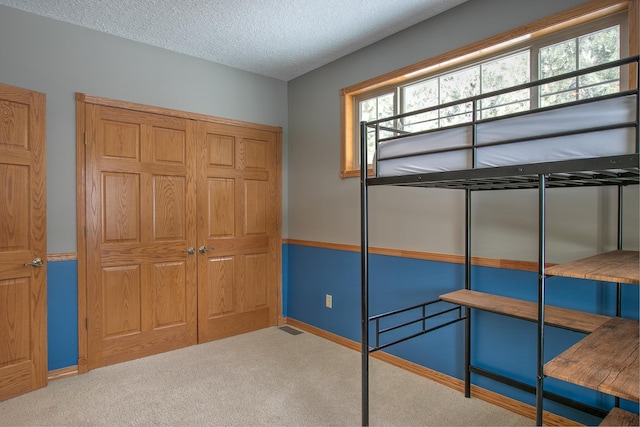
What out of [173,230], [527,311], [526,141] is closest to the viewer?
[526,141]

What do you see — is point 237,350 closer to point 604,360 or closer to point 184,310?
point 184,310

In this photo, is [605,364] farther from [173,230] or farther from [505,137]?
[173,230]

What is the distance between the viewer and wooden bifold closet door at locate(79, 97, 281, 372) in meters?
2.91

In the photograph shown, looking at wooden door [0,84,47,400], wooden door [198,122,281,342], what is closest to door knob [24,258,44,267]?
wooden door [0,84,47,400]

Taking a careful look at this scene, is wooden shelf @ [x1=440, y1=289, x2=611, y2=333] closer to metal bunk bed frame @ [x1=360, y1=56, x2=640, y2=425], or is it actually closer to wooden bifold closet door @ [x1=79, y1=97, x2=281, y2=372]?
metal bunk bed frame @ [x1=360, y1=56, x2=640, y2=425]

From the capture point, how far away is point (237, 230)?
11.9ft

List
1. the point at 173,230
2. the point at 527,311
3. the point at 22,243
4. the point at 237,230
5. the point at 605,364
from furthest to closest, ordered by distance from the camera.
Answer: the point at 237,230
the point at 173,230
the point at 22,243
the point at 527,311
the point at 605,364

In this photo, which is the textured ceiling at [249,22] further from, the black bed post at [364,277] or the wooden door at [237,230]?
the black bed post at [364,277]

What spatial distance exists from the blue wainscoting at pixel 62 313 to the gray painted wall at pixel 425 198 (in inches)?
76.2

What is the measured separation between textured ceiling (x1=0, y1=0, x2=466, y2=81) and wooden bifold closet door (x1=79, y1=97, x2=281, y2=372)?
577mm

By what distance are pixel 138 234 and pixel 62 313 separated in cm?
74

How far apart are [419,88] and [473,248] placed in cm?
125

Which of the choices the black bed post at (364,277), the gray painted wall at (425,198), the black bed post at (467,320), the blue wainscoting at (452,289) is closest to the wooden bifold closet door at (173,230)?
the gray painted wall at (425,198)

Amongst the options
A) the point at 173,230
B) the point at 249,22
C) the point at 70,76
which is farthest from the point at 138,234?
the point at 249,22
